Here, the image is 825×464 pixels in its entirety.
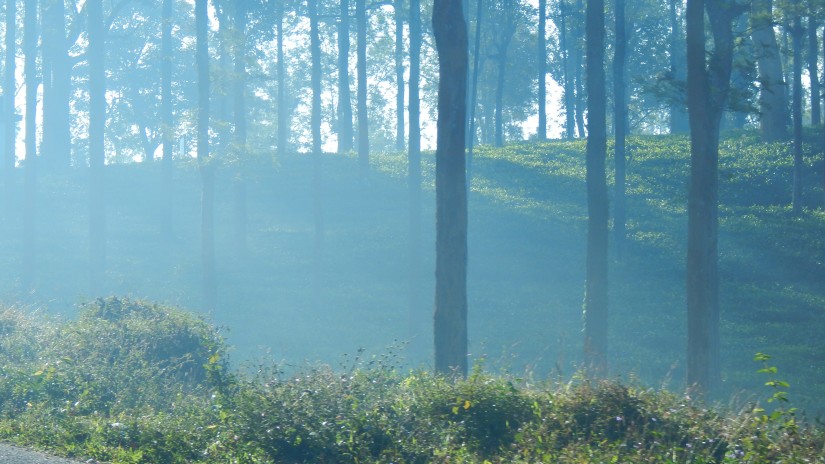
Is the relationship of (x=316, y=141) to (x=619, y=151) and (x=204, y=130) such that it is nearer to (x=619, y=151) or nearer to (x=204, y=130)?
(x=204, y=130)

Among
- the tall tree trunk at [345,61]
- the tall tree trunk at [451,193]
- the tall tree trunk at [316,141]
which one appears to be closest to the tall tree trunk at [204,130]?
the tall tree trunk at [316,141]

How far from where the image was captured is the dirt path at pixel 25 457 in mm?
8877

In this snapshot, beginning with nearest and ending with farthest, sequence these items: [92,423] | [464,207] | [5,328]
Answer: [92,423] → [464,207] → [5,328]

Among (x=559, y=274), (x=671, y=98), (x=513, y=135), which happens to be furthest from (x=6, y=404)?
(x=513, y=135)

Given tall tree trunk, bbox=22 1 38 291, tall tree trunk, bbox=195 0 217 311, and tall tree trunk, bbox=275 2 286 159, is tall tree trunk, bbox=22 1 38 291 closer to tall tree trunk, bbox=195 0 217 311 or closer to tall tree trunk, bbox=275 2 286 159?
tall tree trunk, bbox=195 0 217 311

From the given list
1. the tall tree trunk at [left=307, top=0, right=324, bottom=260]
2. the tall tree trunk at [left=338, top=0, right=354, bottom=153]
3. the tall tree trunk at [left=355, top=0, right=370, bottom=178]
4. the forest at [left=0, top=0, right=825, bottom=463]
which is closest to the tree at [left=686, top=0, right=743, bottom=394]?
the forest at [left=0, top=0, right=825, bottom=463]

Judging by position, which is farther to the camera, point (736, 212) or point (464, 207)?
point (736, 212)

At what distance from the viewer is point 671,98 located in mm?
18484

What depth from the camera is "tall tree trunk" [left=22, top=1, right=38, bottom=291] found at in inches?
1490

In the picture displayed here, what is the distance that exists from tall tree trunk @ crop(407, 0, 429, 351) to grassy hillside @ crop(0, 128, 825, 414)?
29cm

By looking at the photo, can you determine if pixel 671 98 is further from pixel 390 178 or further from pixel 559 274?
pixel 390 178

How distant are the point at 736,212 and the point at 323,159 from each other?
23.6 m

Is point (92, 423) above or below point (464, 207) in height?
below

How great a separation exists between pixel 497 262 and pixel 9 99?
26586 millimetres
